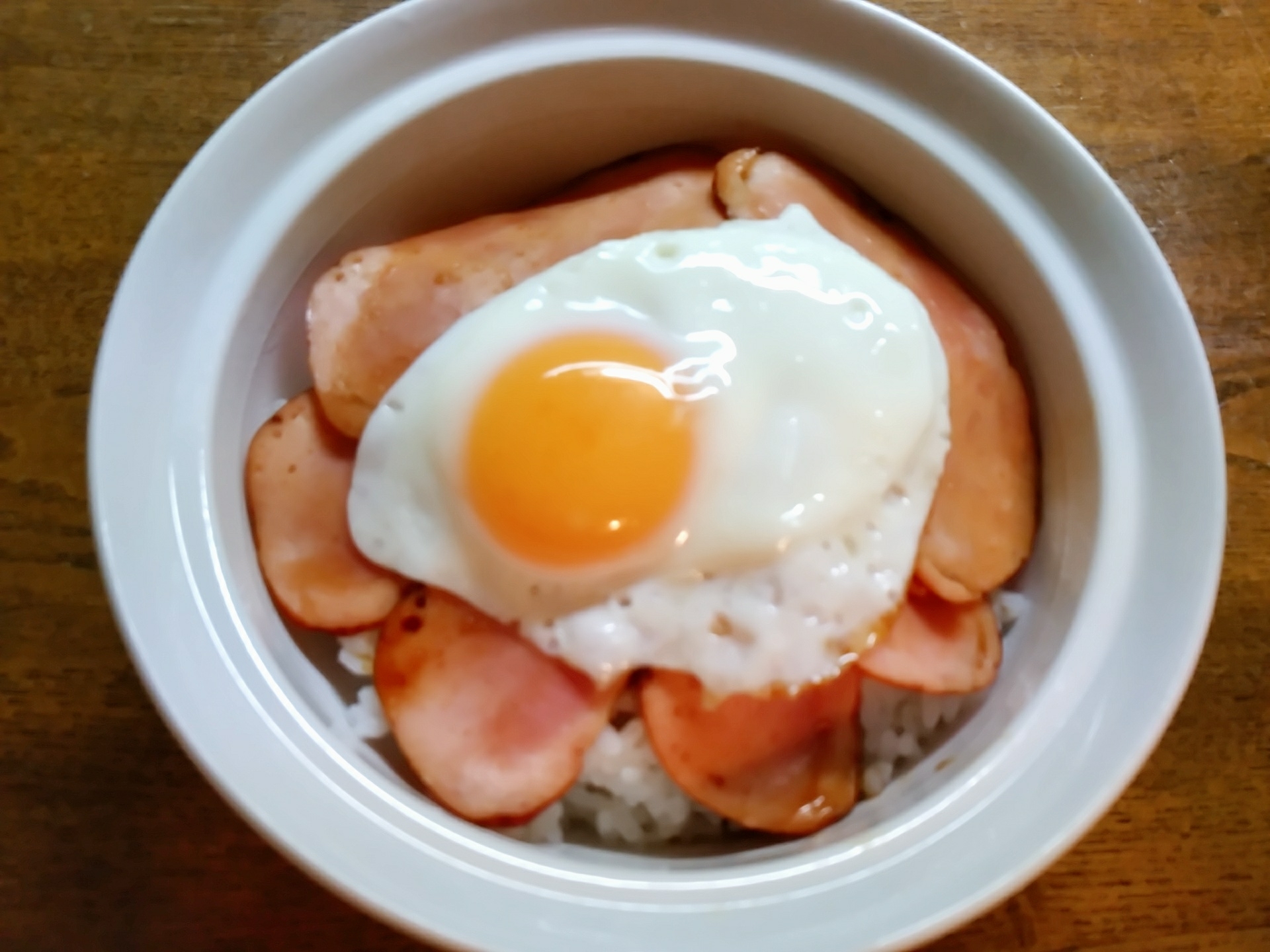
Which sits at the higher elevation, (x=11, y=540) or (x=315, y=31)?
(x=315, y=31)

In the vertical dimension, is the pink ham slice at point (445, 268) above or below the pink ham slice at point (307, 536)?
above

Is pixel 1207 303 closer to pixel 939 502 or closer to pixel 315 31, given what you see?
pixel 939 502

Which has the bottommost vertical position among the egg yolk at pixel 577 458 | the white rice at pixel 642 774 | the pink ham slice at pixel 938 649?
the white rice at pixel 642 774

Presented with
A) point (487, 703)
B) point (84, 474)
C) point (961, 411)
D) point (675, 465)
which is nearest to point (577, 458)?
point (675, 465)

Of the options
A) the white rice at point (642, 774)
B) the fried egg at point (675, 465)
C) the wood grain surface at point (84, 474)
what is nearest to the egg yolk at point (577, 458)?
the fried egg at point (675, 465)

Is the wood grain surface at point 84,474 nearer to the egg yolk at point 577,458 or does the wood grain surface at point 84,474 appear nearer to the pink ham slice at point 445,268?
the pink ham slice at point 445,268

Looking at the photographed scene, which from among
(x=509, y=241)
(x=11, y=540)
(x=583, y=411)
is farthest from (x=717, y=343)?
(x=11, y=540)

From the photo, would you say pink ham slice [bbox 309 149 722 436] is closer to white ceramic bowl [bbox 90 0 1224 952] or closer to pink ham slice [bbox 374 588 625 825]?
white ceramic bowl [bbox 90 0 1224 952]
